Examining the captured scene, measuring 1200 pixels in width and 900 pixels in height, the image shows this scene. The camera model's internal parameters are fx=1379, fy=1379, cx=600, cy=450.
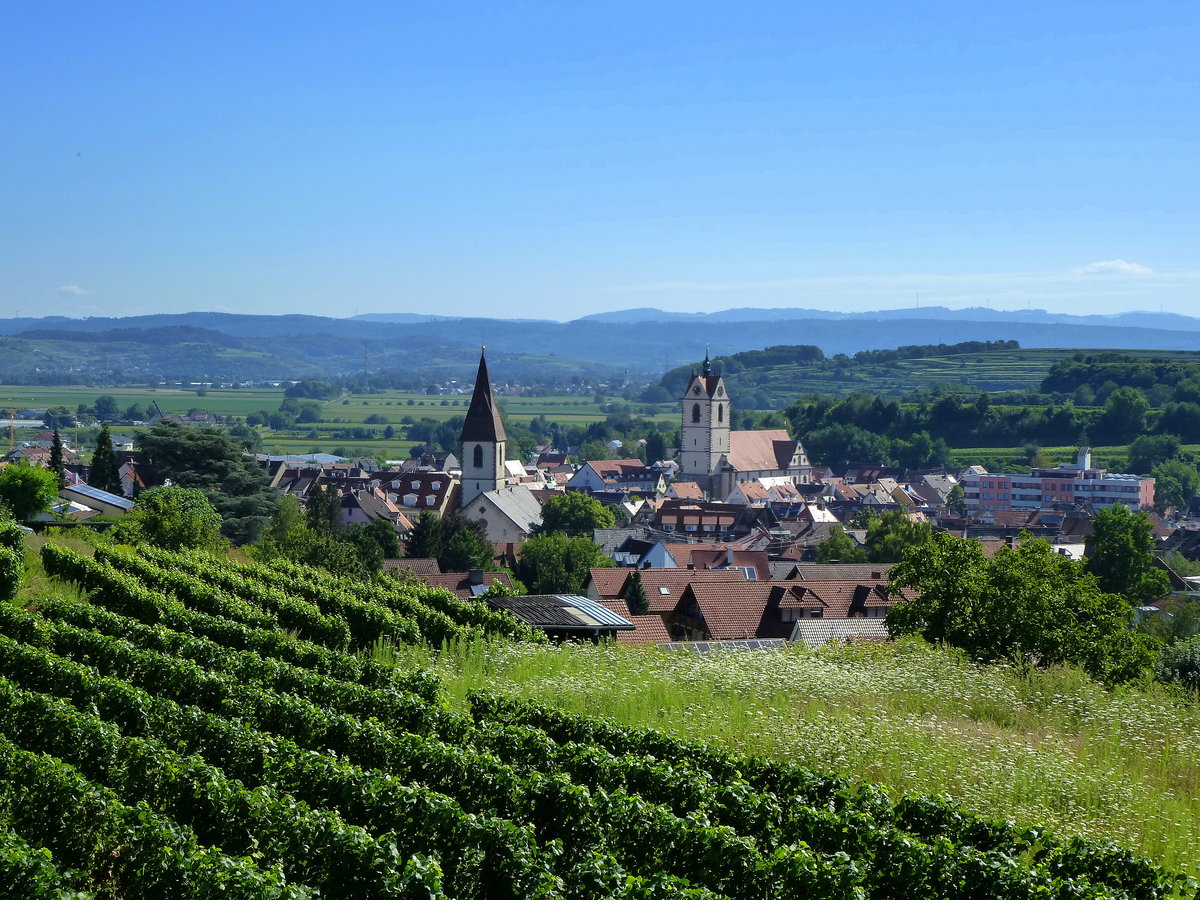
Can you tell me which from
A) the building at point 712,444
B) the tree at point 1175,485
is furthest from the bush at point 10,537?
the tree at point 1175,485

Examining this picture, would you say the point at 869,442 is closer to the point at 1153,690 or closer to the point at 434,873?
the point at 1153,690

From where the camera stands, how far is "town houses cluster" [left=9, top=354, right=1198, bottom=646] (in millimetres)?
34781

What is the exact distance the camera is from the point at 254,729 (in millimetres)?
11125

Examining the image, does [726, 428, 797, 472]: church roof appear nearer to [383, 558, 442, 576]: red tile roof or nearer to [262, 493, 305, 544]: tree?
[262, 493, 305, 544]: tree

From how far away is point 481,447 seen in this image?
260 ft

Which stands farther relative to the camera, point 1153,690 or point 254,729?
point 1153,690

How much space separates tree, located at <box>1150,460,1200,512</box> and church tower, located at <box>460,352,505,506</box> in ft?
194

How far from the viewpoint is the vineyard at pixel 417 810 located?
803cm

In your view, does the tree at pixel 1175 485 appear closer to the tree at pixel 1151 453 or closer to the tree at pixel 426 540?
the tree at pixel 1151 453

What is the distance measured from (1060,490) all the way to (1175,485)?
9841 mm

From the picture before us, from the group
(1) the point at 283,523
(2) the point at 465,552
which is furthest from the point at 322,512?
(1) the point at 283,523

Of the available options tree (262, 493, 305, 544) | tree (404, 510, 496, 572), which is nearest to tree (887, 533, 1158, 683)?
tree (262, 493, 305, 544)

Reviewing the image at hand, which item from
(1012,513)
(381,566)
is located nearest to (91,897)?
(381,566)

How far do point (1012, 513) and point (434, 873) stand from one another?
319 ft
